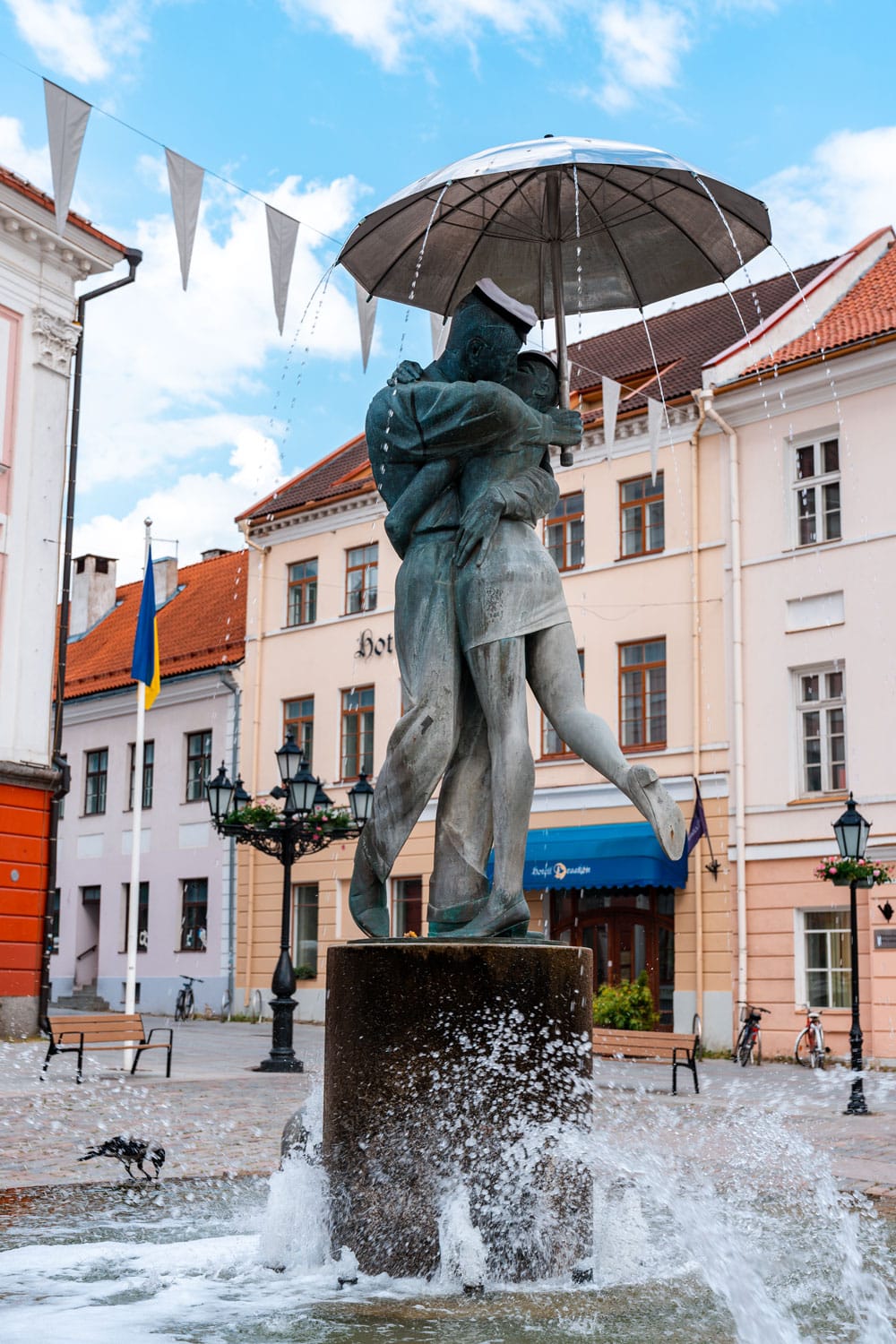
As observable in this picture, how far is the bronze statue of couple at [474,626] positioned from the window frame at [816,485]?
1791 cm

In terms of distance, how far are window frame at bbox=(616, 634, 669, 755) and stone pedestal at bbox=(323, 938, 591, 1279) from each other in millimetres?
19423

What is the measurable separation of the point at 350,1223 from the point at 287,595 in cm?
2748

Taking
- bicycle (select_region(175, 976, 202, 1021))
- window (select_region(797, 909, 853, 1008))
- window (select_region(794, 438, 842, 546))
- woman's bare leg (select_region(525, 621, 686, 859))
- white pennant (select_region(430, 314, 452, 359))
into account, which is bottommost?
bicycle (select_region(175, 976, 202, 1021))

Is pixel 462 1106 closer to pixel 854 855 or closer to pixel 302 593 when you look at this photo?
pixel 854 855

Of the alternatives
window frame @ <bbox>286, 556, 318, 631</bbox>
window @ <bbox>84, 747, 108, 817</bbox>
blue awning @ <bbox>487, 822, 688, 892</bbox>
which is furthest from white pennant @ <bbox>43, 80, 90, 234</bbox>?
window @ <bbox>84, 747, 108, 817</bbox>

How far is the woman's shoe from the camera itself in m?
5.05

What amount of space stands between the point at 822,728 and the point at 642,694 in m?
3.41

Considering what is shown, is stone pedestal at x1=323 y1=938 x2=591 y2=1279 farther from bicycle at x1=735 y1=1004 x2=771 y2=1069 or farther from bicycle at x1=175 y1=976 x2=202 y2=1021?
bicycle at x1=175 y1=976 x2=202 y2=1021

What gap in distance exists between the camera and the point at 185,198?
10.1m

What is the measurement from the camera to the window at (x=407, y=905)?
27.1 m

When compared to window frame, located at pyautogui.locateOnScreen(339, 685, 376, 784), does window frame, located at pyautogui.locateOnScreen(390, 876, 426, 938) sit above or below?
below

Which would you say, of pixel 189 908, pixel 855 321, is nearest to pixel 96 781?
pixel 189 908

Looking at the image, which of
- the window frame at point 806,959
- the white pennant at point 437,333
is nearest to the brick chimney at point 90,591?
the window frame at point 806,959

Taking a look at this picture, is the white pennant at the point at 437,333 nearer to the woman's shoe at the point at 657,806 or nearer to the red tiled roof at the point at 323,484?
the woman's shoe at the point at 657,806
